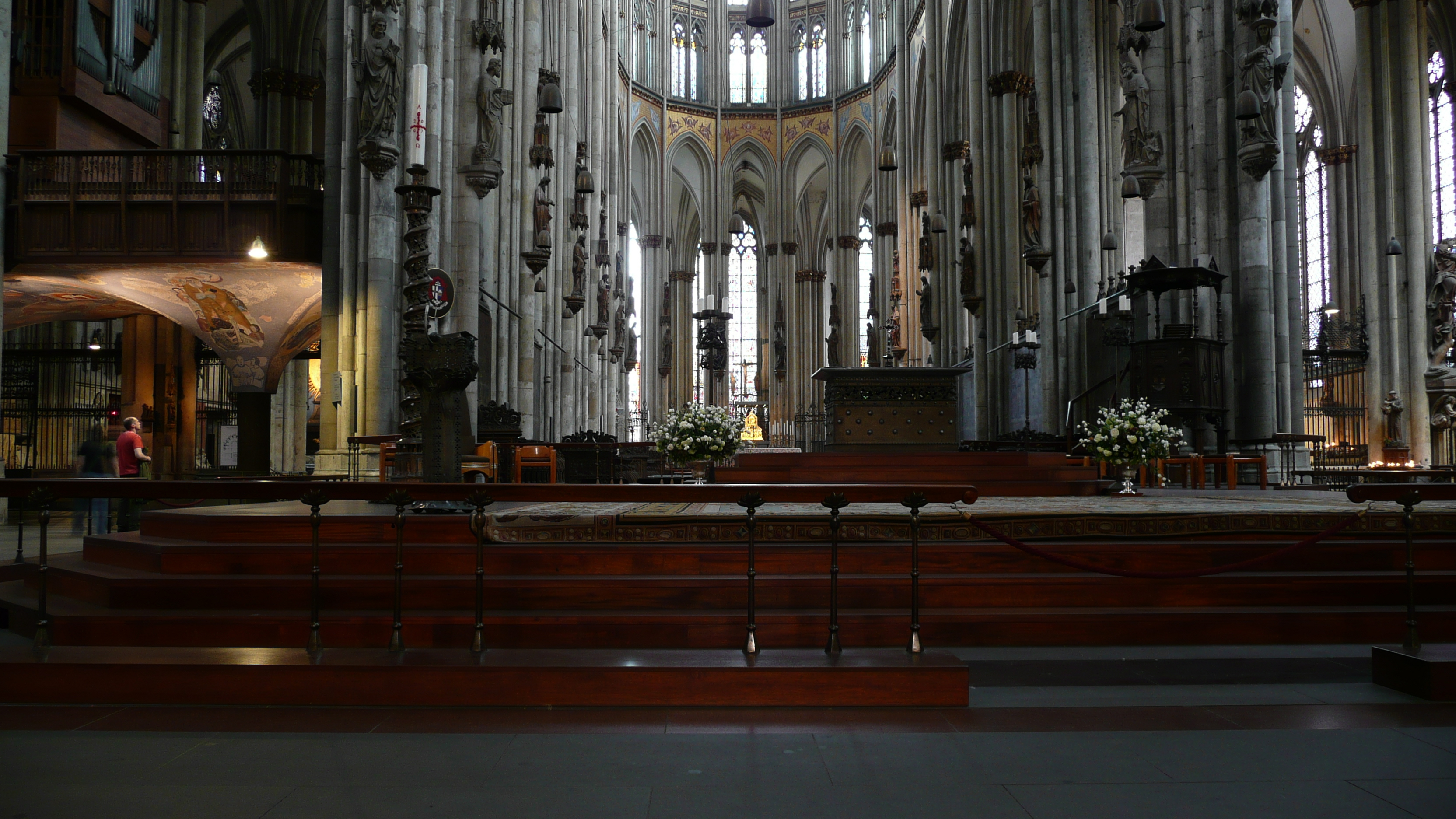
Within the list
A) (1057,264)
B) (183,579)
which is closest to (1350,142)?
(1057,264)

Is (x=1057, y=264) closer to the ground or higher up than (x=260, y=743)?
higher up

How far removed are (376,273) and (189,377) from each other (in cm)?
876

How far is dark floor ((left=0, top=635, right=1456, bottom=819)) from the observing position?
303 cm

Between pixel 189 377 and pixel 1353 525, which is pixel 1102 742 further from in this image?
pixel 189 377

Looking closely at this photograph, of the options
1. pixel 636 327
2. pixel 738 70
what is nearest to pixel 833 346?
pixel 636 327

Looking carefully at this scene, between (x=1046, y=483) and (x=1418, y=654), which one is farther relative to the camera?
(x=1046, y=483)

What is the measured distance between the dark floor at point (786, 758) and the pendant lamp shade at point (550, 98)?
13123mm

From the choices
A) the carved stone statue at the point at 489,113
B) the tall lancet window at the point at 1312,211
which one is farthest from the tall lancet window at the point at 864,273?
the carved stone statue at the point at 489,113

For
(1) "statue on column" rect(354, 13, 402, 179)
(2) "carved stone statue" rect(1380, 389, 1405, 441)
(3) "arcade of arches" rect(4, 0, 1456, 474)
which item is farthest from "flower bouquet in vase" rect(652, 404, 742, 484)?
(2) "carved stone statue" rect(1380, 389, 1405, 441)

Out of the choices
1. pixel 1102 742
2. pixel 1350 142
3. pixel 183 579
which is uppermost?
pixel 1350 142

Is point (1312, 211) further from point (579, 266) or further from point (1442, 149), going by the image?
point (579, 266)

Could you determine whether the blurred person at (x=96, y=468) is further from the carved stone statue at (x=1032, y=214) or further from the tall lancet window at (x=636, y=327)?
the tall lancet window at (x=636, y=327)

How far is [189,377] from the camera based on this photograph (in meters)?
18.2

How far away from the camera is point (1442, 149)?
940 inches
